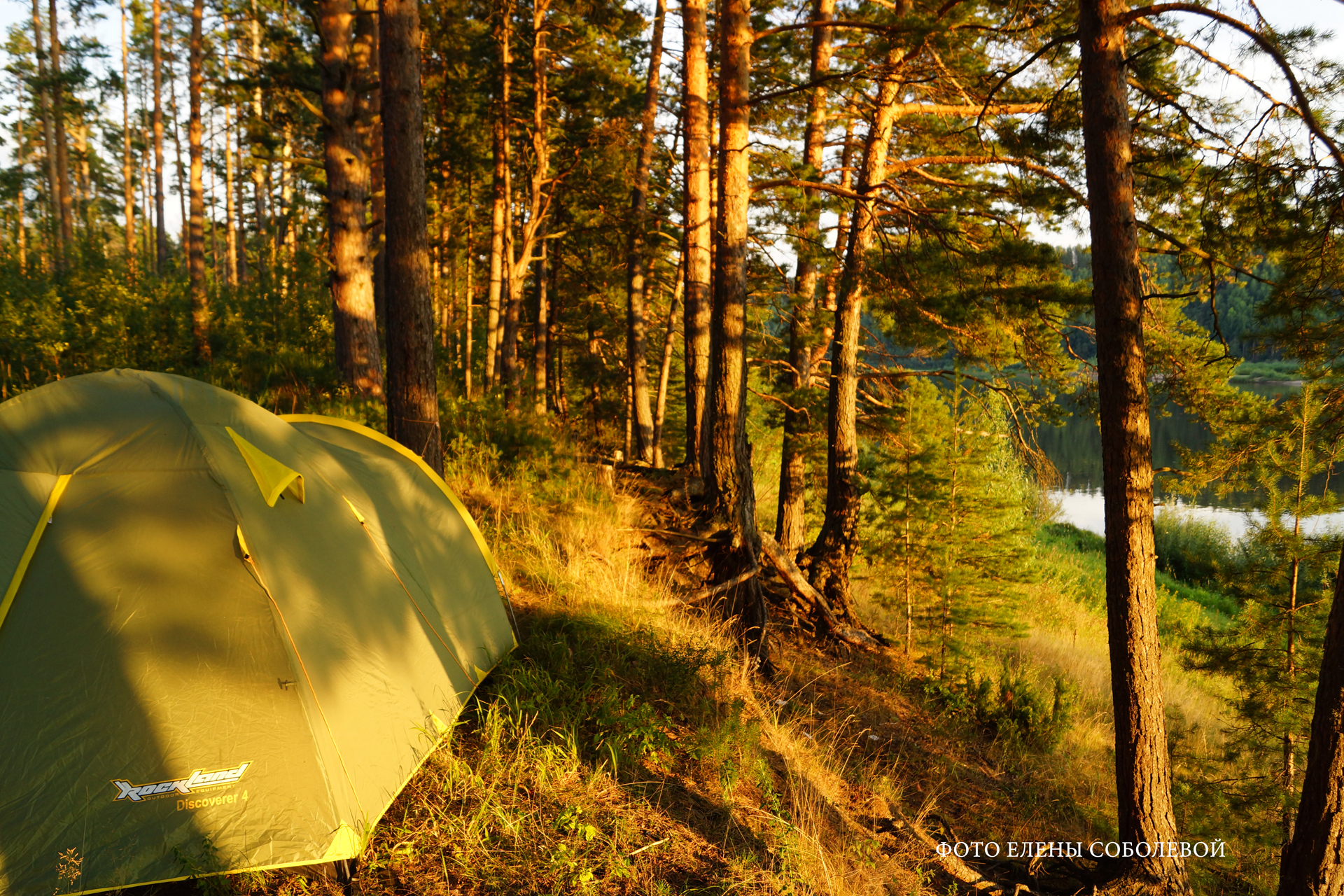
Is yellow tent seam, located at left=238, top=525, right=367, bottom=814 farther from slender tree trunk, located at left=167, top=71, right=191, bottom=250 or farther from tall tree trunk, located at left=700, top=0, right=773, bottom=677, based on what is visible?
slender tree trunk, located at left=167, top=71, right=191, bottom=250

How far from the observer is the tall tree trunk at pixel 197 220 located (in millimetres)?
10711

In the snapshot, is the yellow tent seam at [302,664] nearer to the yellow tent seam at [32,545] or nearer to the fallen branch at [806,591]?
the yellow tent seam at [32,545]

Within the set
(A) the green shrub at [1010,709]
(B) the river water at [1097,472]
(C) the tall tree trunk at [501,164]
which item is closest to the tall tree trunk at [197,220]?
(C) the tall tree trunk at [501,164]

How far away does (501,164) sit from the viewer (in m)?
13.5

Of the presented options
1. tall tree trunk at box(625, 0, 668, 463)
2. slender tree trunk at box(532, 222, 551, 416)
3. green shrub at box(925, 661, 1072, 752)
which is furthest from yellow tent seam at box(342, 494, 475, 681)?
slender tree trunk at box(532, 222, 551, 416)

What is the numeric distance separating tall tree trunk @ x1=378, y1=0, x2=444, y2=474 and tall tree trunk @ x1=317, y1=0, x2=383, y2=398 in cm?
285

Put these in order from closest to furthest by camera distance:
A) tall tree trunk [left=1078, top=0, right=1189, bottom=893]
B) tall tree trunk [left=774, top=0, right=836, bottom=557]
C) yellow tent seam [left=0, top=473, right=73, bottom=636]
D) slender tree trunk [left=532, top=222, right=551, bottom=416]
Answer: yellow tent seam [left=0, top=473, right=73, bottom=636]
tall tree trunk [left=1078, top=0, right=1189, bottom=893]
tall tree trunk [left=774, top=0, right=836, bottom=557]
slender tree trunk [left=532, top=222, right=551, bottom=416]

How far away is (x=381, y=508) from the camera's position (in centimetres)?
446

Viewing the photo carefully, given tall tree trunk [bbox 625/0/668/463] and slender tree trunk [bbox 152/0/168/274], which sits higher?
slender tree trunk [bbox 152/0/168/274]

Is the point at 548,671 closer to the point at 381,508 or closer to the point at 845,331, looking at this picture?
the point at 381,508

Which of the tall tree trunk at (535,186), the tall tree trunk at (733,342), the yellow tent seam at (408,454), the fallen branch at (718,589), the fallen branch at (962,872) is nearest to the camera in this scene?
the fallen branch at (962,872)

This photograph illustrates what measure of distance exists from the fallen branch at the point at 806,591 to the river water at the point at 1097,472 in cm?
365

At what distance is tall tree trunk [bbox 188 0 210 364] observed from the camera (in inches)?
422

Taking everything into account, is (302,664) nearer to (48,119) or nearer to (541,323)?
(541,323)
